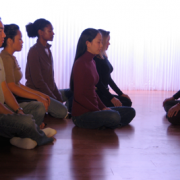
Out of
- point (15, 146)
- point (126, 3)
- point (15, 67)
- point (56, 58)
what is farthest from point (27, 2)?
point (15, 146)

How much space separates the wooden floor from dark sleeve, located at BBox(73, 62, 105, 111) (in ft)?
0.79

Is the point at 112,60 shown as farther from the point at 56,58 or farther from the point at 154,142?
the point at 154,142

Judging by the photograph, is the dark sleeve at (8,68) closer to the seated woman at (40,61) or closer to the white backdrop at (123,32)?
the seated woman at (40,61)

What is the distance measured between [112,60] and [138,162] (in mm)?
4827

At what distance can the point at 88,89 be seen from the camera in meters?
2.40

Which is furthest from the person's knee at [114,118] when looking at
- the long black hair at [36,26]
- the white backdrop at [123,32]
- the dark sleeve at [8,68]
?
the white backdrop at [123,32]

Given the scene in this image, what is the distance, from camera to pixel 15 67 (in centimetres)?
228

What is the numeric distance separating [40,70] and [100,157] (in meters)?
1.54

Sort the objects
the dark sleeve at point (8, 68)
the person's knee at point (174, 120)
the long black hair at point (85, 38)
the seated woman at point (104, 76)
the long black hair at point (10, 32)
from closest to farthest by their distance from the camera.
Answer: the dark sleeve at point (8, 68) → the long black hair at point (10, 32) → the long black hair at point (85, 38) → the person's knee at point (174, 120) → the seated woman at point (104, 76)

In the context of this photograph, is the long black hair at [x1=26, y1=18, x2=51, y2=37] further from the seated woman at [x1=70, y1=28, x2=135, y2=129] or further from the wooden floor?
the wooden floor

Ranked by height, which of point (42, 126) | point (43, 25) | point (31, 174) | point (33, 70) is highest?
point (43, 25)

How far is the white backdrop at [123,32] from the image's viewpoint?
5.95m

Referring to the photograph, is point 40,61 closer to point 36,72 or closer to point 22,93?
point 36,72

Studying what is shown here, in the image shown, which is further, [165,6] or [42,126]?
[165,6]
